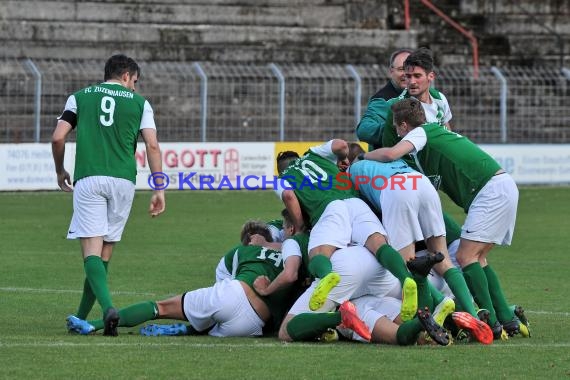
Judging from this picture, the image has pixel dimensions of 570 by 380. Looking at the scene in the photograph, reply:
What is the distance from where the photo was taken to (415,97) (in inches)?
402

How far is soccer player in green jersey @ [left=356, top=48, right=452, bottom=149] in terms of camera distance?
1001 centimetres

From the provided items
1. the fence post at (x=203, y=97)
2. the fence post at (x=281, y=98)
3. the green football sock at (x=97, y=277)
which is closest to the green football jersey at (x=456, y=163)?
the green football sock at (x=97, y=277)

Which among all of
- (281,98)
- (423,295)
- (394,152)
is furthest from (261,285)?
(281,98)

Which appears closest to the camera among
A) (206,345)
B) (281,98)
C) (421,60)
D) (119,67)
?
(206,345)

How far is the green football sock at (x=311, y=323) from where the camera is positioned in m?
8.88

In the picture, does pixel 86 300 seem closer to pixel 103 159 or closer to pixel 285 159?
pixel 103 159

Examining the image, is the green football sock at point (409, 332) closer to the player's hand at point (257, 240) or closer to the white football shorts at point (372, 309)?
the white football shorts at point (372, 309)

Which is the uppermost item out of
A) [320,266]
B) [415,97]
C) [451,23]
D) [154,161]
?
[451,23]

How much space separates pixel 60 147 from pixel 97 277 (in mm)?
989

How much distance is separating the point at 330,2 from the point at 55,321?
76.1 feet

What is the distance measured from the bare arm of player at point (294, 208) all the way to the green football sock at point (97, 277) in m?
1.39

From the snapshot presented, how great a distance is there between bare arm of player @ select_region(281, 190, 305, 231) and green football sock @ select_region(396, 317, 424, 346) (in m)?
1.36

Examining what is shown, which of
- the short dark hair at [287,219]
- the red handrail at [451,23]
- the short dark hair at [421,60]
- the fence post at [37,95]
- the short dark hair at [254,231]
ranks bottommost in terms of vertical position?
the short dark hair at [254,231]

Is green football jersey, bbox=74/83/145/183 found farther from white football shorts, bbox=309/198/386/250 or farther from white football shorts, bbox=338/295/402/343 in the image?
A: white football shorts, bbox=338/295/402/343
